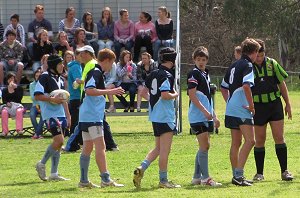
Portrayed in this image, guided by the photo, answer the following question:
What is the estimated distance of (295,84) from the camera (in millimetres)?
52062

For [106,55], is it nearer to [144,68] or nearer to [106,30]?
[144,68]

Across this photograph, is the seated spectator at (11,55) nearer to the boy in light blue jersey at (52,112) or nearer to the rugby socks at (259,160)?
the boy in light blue jersey at (52,112)

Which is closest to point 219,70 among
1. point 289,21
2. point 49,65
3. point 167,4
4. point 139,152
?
point 289,21

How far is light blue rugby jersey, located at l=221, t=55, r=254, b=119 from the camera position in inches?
516

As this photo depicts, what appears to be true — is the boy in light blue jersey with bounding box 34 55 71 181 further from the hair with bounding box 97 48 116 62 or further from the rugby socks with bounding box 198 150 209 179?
the rugby socks with bounding box 198 150 209 179

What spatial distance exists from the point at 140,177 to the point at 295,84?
131 feet

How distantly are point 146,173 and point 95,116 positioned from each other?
6.98 feet

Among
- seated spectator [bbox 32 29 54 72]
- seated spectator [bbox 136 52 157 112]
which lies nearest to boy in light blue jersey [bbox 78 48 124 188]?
seated spectator [bbox 136 52 157 112]

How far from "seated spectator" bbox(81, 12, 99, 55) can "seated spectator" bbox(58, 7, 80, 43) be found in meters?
0.26

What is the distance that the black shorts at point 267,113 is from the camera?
45.7ft

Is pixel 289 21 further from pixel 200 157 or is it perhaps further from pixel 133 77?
pixel 200 157

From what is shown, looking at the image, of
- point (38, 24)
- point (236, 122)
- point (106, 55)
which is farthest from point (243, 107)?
point (38, 24)

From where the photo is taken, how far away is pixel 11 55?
24844 millimetres

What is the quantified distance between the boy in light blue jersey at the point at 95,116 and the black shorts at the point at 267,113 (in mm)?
2163
